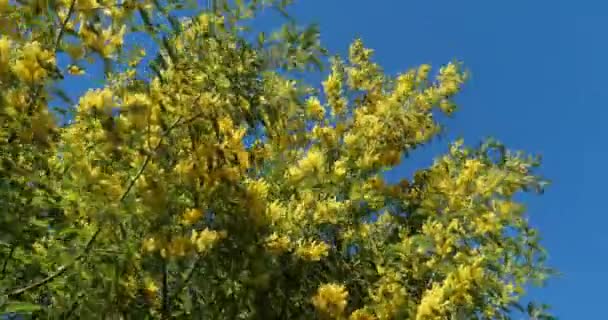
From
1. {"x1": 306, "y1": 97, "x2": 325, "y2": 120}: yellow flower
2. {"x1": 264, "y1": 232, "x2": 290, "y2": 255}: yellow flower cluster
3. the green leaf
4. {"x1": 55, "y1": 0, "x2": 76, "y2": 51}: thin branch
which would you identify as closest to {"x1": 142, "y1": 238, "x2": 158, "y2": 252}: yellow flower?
the green leaf

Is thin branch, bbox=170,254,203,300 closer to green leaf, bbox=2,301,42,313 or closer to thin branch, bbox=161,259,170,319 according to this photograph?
thin branch, bbox=161,259,170,319

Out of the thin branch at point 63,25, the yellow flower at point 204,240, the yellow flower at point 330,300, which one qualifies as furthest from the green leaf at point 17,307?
the yellow flower at point 330,300

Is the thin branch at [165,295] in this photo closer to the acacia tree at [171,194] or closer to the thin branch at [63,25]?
the acacia tree at [171,194]

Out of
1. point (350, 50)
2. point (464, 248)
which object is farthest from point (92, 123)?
point (350, 50)

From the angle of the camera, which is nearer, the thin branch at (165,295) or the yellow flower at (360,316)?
the thin branch at (165,295)

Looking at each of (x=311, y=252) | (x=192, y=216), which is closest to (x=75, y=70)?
(x=192, y=216)

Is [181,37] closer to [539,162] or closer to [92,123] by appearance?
[92,123]

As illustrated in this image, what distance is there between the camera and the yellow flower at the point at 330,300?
3205 mm

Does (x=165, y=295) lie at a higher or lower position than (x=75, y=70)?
lower

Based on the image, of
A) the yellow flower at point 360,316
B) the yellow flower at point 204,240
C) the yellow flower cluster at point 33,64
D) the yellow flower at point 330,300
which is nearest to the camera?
the yellow flower cluster at point 33,64

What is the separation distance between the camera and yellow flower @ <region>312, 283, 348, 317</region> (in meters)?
3.21

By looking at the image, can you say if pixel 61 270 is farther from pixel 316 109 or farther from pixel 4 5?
pixel 316 109

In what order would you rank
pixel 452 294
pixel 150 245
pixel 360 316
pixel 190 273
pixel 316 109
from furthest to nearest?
pixel 316 109
pixel 360 316
pixel 452 294
pixel 190 273
pixel 150 245

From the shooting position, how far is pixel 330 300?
321 cm
